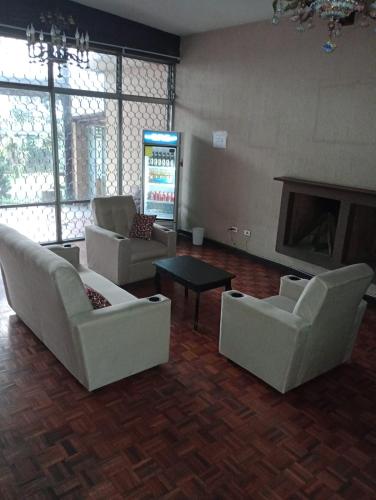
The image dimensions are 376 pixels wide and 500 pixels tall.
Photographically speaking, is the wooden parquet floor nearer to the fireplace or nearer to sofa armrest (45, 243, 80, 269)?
sofa armrest (45, 243, 80, 269)

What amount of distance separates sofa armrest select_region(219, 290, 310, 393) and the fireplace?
1.93m

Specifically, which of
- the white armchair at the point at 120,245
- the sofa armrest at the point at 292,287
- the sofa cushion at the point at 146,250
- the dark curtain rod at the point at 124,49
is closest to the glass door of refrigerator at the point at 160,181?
the white armchair at the point at 120,245

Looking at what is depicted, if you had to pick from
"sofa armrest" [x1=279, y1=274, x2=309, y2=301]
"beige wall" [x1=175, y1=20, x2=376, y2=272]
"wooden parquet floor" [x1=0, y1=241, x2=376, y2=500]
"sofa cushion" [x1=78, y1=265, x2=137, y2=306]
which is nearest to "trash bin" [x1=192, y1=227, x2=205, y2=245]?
"beige wall" [x1=175, y1=20, x2=376, y2=272]

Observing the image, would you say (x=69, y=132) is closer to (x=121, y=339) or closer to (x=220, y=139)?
(x=220, y=139)

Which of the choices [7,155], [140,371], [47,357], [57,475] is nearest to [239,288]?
[140,371]

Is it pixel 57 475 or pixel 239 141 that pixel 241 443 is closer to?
pixel 57 475

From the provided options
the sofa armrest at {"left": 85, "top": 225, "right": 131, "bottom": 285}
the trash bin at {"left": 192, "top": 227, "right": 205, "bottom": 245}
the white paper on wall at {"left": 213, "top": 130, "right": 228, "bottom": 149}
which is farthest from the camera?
the trash bin at {"left": 192, "top": 227, "right": 205, "bottom": 245}

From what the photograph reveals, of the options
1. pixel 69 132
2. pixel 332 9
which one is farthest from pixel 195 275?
pixel 69 132

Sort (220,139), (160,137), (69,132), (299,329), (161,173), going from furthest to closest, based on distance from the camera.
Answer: (161,173) → (160,137) → (220,139) → (69,132) → (299,329)

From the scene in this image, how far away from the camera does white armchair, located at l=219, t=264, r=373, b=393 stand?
97.8 inches

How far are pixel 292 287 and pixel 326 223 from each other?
75.1 inches

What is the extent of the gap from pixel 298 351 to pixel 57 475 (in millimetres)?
1536

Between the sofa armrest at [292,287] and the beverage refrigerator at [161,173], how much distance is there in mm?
3076

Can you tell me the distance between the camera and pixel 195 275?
3588 millimetres
